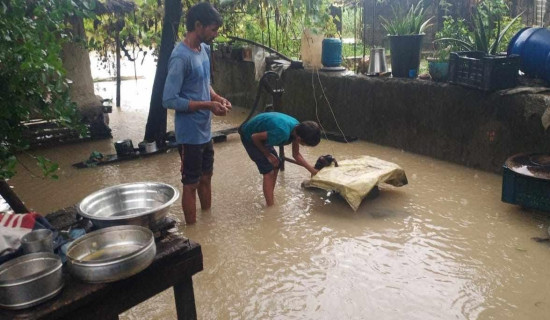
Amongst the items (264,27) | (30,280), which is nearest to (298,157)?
(30,280)

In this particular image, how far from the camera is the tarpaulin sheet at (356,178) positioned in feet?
14.7

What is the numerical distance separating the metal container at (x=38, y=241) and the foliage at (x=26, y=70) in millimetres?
766

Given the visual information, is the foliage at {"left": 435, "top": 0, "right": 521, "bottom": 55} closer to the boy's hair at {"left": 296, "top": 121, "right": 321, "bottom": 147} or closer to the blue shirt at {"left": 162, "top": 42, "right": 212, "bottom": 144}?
the boy's hair at {"left": 296, "top": 121, "right": 321, "bottom": 147}

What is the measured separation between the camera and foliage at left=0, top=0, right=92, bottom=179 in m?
2.36

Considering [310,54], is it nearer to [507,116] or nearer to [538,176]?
[507,116]

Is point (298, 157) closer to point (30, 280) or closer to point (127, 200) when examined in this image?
point (127, 200)

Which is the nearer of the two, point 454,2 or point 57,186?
point 57,186

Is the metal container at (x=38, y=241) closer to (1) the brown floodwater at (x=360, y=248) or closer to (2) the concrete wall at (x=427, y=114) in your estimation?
(1) the brown floodwater at (x=360, y=248)

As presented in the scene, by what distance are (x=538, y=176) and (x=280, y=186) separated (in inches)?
107

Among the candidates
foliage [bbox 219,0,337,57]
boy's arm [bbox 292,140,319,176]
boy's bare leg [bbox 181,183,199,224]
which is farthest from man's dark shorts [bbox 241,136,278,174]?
foliage [bbox 219,0,337,57]

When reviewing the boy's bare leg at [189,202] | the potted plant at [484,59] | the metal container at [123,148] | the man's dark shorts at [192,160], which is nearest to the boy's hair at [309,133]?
the man's dark shorts at [192,160]

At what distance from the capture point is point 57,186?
5.63 meters

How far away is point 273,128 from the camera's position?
4.52 meters

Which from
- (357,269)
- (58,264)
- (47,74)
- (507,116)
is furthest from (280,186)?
(58,264)
